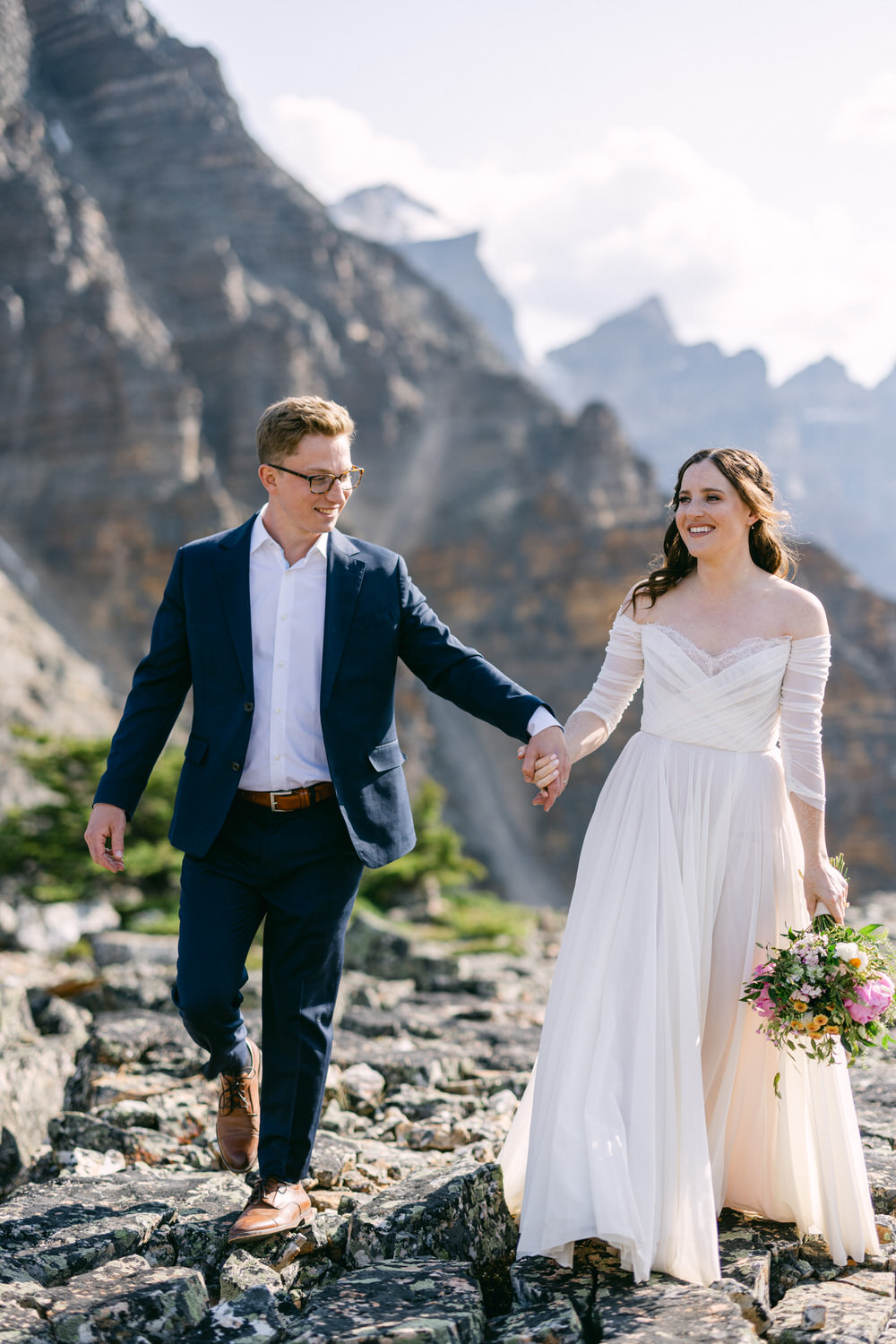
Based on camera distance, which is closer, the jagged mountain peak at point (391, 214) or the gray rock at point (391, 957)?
the gray rock at point (391, 957)

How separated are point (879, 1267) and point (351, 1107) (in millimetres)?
2456

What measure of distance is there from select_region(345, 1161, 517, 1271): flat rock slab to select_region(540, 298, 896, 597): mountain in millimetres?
149271

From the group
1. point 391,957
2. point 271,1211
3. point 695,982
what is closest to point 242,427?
point 391,957

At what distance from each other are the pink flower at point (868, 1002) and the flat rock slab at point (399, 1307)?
1.22 meters

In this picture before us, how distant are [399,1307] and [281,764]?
1.44 m

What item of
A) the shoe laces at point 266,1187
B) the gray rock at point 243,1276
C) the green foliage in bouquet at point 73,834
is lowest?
the gray rock at point 243,1276

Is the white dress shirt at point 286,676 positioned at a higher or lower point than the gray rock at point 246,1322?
higher

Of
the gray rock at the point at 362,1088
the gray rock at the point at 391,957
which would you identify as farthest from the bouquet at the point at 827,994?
the gray rock at the point at 391,957

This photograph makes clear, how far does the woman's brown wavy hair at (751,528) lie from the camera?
3.33 metres

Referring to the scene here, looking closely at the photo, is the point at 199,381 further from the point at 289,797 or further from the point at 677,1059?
the point at 677,1059

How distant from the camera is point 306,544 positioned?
3.38m

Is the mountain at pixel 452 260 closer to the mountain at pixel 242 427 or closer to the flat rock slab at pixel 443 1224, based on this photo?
the mountain at pixel 242 427

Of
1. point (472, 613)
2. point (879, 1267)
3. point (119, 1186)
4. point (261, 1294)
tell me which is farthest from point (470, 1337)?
point (472, 613)

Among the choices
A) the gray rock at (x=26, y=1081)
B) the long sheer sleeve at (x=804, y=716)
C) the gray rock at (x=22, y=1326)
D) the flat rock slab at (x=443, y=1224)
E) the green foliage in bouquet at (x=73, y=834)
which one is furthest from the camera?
the green foliage in bouquet at (x=73, y=834)
